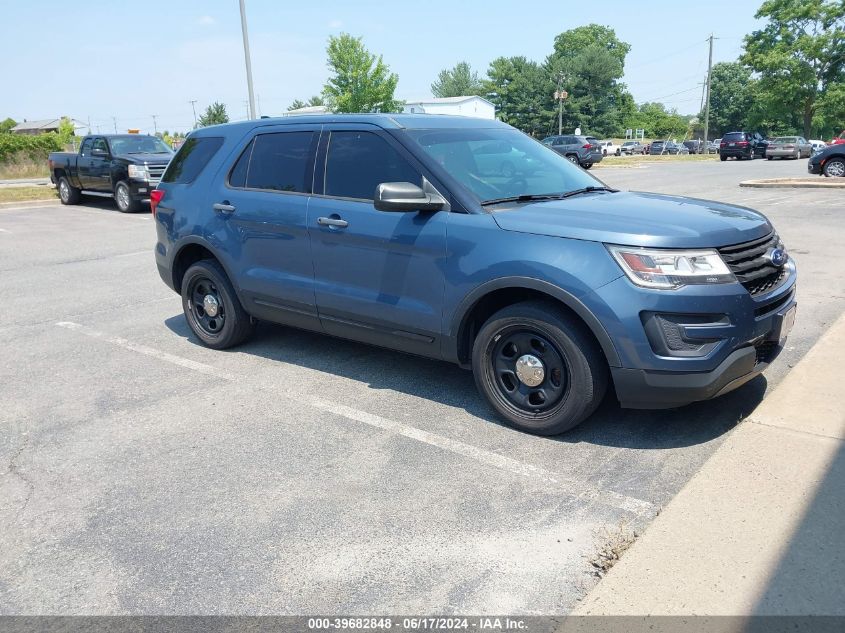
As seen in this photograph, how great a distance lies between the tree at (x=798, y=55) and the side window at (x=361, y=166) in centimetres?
6864

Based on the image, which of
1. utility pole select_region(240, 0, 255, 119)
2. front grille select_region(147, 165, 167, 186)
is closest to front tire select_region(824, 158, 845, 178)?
utility pole select_region(240, 0, 255, 119)

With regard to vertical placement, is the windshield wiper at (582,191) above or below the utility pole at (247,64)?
below

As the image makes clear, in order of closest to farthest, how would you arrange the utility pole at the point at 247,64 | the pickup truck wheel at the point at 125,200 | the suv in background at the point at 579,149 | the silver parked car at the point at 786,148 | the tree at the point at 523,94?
the pickup truck wheel at the point at 125,200 < the utility pole at the point at 247,64 < the suv in background at the point at 579,149 < the silver parked car at the point at 786,148 < the tree at the point at 523,94

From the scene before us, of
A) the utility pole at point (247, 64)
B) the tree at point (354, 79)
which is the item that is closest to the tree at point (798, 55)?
the tree at point (354, 79)

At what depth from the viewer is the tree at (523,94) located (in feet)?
270

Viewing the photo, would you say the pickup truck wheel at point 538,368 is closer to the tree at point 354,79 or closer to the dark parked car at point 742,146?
the dark parked car at point 742,146

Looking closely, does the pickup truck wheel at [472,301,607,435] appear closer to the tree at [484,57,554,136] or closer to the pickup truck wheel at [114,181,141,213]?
the pickup truck wheel at [114,181,141,213]

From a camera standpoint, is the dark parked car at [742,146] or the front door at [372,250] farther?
the dark parked car at [742,146]

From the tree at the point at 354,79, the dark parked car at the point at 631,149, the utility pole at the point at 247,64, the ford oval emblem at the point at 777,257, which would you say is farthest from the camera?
the dark parked car at the point at 631,149

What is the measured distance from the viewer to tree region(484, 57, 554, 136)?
82250mm

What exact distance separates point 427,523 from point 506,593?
604 millimetres

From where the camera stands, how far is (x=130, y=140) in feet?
59.5

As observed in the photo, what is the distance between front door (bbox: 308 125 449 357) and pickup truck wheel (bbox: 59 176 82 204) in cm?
1703

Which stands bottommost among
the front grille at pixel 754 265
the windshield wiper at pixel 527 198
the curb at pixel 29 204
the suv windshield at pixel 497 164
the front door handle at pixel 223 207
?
the curb at pixel 29 204
